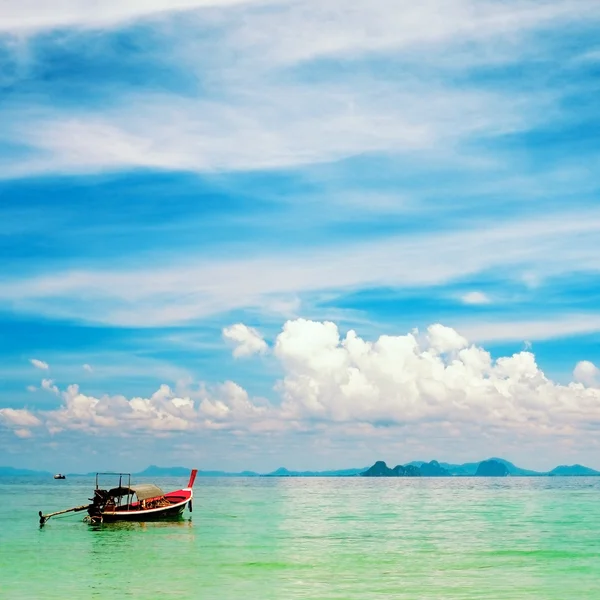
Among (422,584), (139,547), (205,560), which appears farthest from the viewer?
(139,547)

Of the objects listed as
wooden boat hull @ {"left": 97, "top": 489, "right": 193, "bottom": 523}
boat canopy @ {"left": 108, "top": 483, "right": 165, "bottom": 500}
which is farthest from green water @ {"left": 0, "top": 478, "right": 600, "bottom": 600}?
boat canopy @ {"left": 108, "top": 483, "right": 165, "bottom": 500}

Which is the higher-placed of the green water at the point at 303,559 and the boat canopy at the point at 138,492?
the boat canopy at the point at 138,492

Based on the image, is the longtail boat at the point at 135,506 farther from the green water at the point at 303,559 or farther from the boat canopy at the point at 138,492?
the green water at the point at 303,559

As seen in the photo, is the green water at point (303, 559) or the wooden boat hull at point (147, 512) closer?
the green water at point (303, 559)

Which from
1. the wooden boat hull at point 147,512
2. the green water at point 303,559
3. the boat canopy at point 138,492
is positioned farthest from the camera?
the wooden boat hull at point 147,512

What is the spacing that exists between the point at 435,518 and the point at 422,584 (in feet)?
173

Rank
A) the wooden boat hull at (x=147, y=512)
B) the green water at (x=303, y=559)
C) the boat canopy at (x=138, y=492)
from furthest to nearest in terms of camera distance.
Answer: the wooden boat hull at (x=147, y=512) < the boat canopy at (x=138, y=492) < the green water at (x=303, y=559)

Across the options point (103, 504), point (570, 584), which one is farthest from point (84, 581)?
point (103, 504)

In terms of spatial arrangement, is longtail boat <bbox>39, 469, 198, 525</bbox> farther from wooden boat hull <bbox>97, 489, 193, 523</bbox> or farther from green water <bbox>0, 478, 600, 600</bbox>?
green water <bbox>0, 478, 600, 600</bbox>

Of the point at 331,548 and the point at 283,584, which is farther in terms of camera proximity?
the point at 331,548

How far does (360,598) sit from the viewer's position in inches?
1398

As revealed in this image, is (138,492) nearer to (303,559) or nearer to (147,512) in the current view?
(147,512)

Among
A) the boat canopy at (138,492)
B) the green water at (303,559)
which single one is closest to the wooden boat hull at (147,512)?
the green water at (303,559)

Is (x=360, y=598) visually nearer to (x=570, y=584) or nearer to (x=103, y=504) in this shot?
(x=570, y=584)
